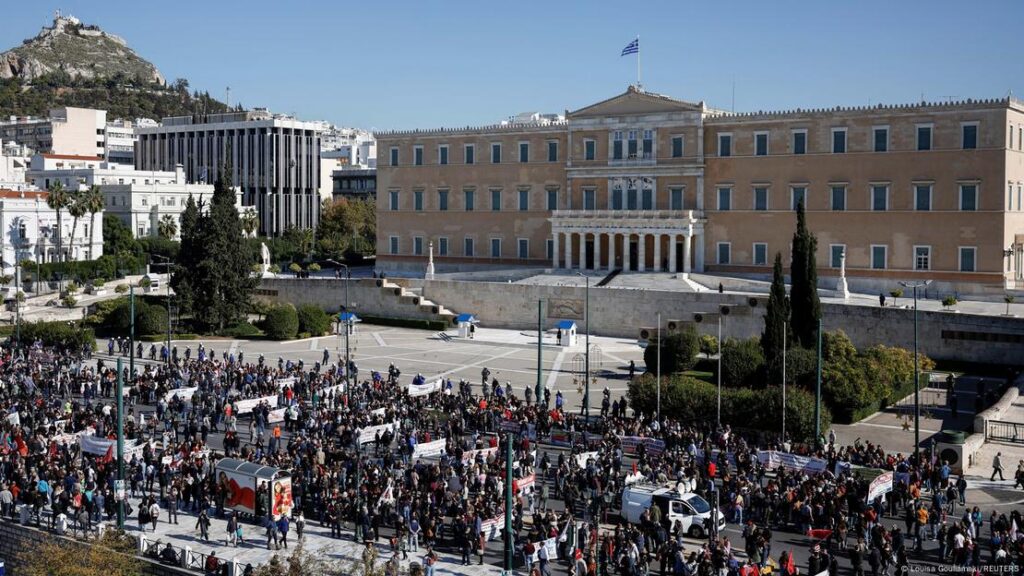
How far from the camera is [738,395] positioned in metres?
37.6

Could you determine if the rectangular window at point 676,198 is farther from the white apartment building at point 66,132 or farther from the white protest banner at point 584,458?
the white apartment building at point 66,132

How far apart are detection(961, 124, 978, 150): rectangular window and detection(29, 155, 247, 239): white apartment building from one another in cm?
6142

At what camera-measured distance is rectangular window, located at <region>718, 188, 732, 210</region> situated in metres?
66.9

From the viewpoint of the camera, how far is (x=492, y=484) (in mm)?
28891

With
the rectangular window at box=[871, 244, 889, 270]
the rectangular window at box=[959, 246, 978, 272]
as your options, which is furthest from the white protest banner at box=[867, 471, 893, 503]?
the rectangular window at box=[871, 244, 889, 270]

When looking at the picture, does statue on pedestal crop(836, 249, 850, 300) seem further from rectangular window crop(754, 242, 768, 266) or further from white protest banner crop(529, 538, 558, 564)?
white protest banner crop(529, 538, 558, 564)

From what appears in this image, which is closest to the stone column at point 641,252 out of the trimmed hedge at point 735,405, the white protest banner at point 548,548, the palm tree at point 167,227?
the trimmed hedge at point 735,405

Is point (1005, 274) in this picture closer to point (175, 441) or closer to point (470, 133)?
point (470, 133)

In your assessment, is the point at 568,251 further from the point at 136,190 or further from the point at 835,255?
the point at 136,190

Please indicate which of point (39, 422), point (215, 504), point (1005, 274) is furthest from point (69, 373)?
point (1005, 274)

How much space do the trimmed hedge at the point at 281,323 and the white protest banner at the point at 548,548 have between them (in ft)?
128

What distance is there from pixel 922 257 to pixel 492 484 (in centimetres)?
3983

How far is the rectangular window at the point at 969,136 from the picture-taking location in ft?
192

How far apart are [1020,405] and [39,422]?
34.6 meters
